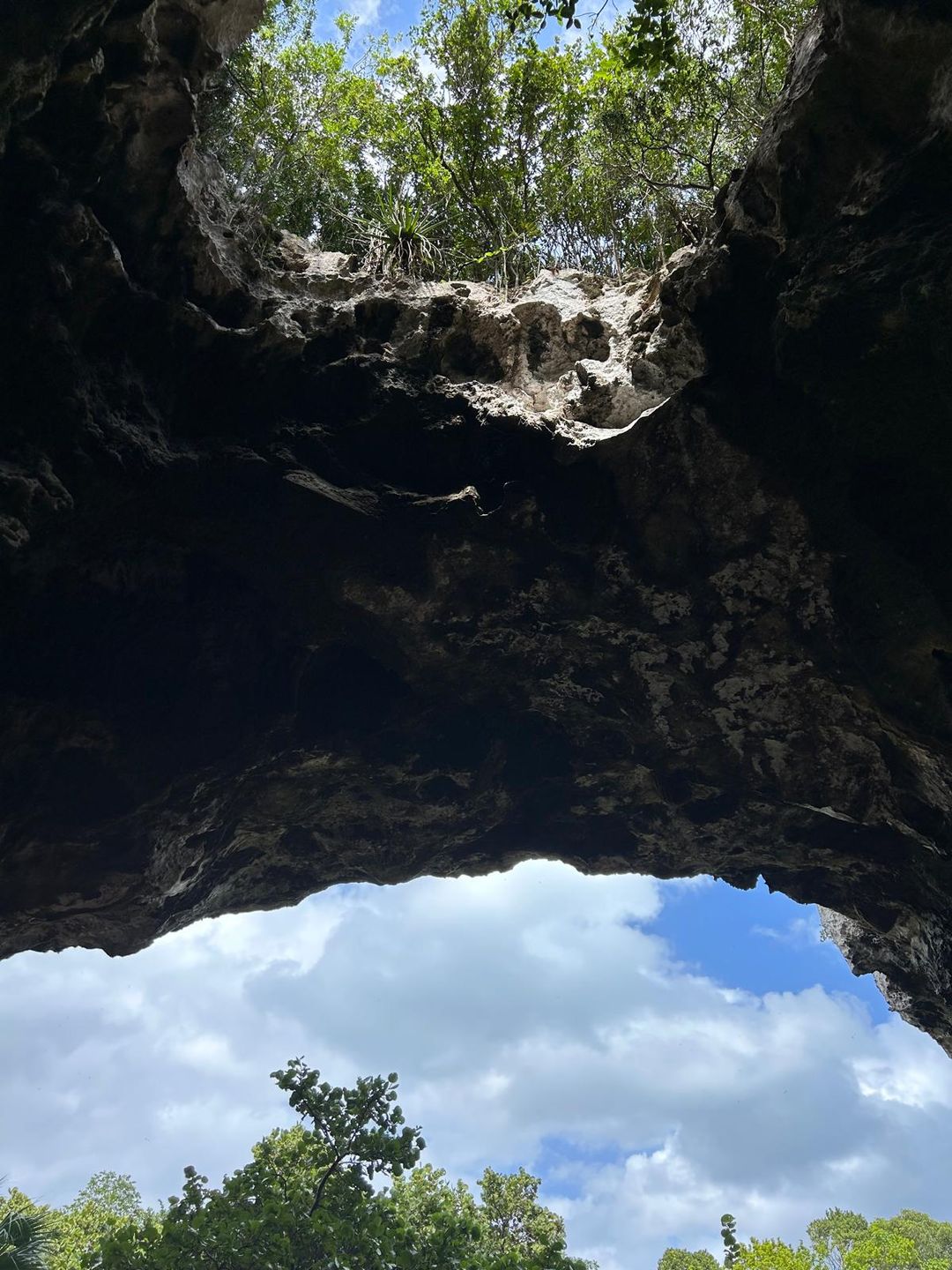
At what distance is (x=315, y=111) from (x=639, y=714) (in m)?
10.2

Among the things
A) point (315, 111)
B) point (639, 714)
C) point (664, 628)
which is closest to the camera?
point (664, 628)

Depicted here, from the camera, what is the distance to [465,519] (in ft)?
30.1

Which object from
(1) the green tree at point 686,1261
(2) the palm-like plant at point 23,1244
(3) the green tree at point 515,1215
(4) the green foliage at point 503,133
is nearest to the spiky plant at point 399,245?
(4) the green foliage at point 503,133

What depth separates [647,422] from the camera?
848 cm

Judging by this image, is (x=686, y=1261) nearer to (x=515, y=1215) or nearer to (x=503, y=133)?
(x=515, y=1215)

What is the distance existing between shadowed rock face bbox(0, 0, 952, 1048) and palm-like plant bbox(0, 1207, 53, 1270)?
131 inches

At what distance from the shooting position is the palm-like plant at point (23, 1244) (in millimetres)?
10133

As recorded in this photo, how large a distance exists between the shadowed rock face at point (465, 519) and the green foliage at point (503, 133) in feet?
9.53

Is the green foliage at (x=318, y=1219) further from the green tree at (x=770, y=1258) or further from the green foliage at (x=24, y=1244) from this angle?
the green tree at (x=770, y=1258)

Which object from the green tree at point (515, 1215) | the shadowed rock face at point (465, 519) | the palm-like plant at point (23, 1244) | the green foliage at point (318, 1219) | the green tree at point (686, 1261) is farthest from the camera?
the green tree at point (686, 1261)

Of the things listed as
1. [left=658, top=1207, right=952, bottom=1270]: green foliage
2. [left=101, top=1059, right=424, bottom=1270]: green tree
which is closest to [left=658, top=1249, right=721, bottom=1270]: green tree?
[left=658, top=1207, right=952, bottom=1270]: green foliage

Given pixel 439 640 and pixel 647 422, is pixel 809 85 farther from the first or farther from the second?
pixel 439 640

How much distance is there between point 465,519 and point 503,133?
7.52m

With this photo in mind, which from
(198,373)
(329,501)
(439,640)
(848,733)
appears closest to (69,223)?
(198,373)
